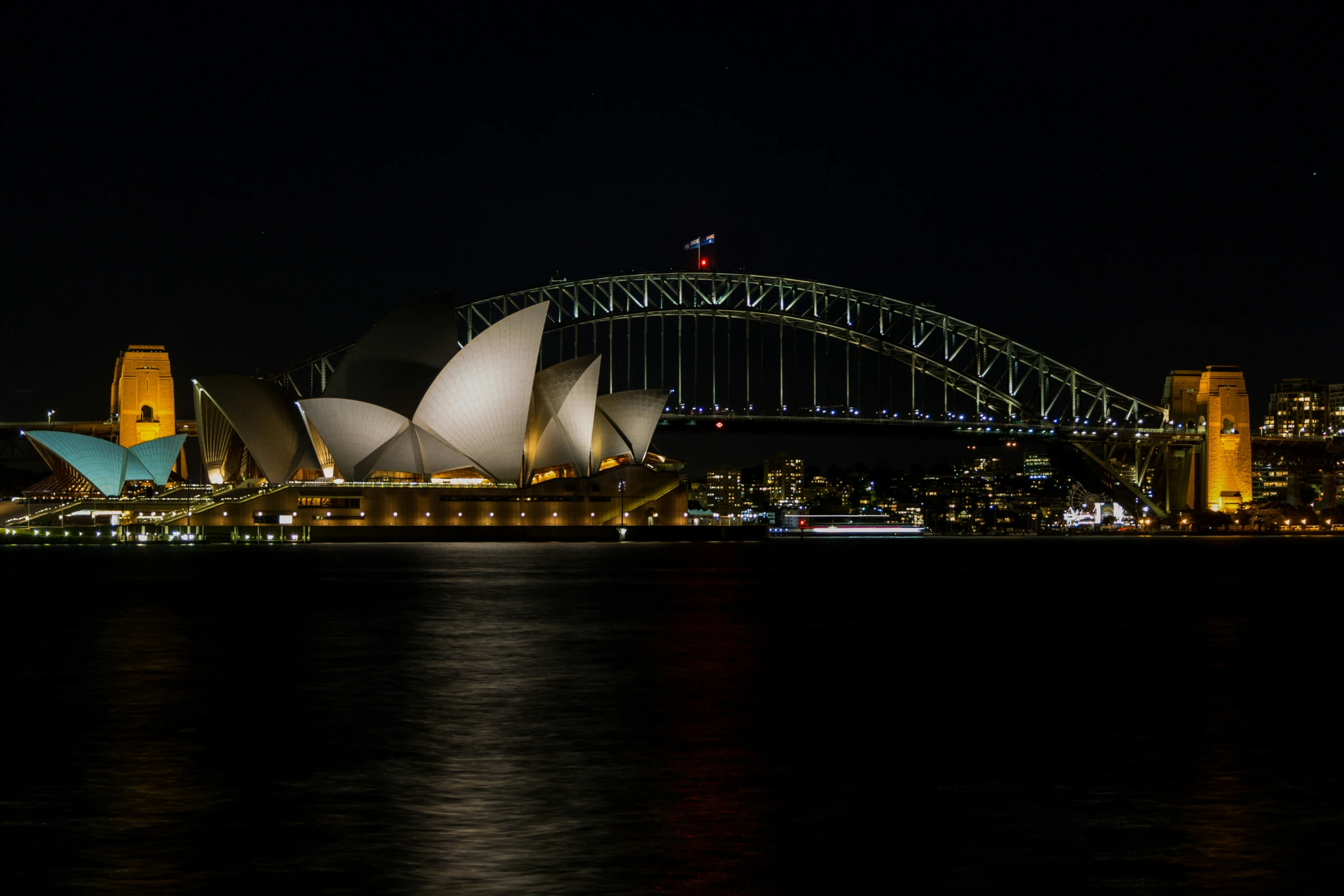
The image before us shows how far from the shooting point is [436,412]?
231ft

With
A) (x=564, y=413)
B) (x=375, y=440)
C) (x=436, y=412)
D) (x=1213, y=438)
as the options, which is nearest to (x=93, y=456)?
(x=375, y=440)

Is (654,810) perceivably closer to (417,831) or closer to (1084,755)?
(417,831)

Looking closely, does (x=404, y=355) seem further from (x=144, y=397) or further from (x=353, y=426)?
(x=144, y=397)

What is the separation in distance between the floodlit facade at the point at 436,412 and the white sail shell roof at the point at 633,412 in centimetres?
9

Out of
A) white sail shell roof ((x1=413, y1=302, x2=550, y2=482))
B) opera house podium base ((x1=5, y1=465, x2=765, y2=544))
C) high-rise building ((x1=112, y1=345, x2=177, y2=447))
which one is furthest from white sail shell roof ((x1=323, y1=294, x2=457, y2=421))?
high-rise building ((x1=112, y1=345, x2=177, y2=447))

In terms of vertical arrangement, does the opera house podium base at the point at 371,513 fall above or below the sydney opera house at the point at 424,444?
below

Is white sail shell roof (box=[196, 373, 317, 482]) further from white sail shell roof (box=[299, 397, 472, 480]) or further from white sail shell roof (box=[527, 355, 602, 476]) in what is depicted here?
white sail shell roof (box=[527, 355, 602, 476])

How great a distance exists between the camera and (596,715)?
52.0 feet

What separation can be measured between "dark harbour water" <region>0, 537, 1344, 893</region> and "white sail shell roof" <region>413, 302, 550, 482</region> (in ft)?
116

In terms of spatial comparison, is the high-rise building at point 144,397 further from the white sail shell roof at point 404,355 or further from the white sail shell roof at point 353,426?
the white sail shell roof at point 404,355

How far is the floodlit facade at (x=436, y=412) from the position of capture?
68250 millimetres

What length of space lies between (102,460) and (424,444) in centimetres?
2163

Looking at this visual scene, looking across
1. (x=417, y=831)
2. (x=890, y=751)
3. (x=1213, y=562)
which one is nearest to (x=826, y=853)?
(x=417, y=831)

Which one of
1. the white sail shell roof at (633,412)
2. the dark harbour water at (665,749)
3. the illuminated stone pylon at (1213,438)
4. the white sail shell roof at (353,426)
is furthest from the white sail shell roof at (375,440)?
the illuminated stone pylon at (1213,438)
